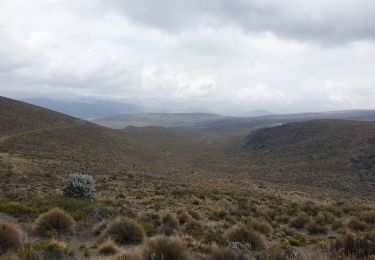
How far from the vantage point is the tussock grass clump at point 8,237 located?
820cm

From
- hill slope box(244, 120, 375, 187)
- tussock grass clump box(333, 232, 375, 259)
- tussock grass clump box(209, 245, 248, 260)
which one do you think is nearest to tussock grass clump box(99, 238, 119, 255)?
tussock grass clump box(209, 245, 248, 260)

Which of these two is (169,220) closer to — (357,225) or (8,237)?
(8,237)

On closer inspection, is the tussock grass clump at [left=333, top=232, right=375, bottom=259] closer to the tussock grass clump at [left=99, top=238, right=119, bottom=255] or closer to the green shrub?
the tussock grass clump at [left=99, top=238, right=119, bottom=255]

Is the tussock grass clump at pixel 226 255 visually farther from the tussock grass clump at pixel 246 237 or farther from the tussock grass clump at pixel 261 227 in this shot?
the tussock grass clump at pixel 261 227

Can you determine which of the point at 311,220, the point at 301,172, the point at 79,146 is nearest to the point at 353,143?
the point at 301,172

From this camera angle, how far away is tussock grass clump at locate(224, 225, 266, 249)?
10.3 m

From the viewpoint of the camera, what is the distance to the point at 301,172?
5059 cm

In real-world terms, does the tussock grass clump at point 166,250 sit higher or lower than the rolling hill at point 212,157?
higher

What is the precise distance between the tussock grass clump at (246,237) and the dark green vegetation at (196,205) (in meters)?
0.03

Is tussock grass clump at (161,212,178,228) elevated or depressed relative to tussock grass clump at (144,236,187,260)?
depressed

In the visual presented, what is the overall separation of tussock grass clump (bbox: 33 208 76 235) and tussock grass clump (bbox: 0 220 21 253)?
5.69ft

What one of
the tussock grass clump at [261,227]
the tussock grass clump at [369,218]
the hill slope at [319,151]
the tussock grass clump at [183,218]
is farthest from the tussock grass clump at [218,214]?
the hill slope at [319,151]

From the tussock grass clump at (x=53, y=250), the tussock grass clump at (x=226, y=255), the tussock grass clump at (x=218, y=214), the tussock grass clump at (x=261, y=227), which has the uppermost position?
the tussock grass clump at (x=226, y=255)

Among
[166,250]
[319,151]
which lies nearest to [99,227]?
[166,250]
